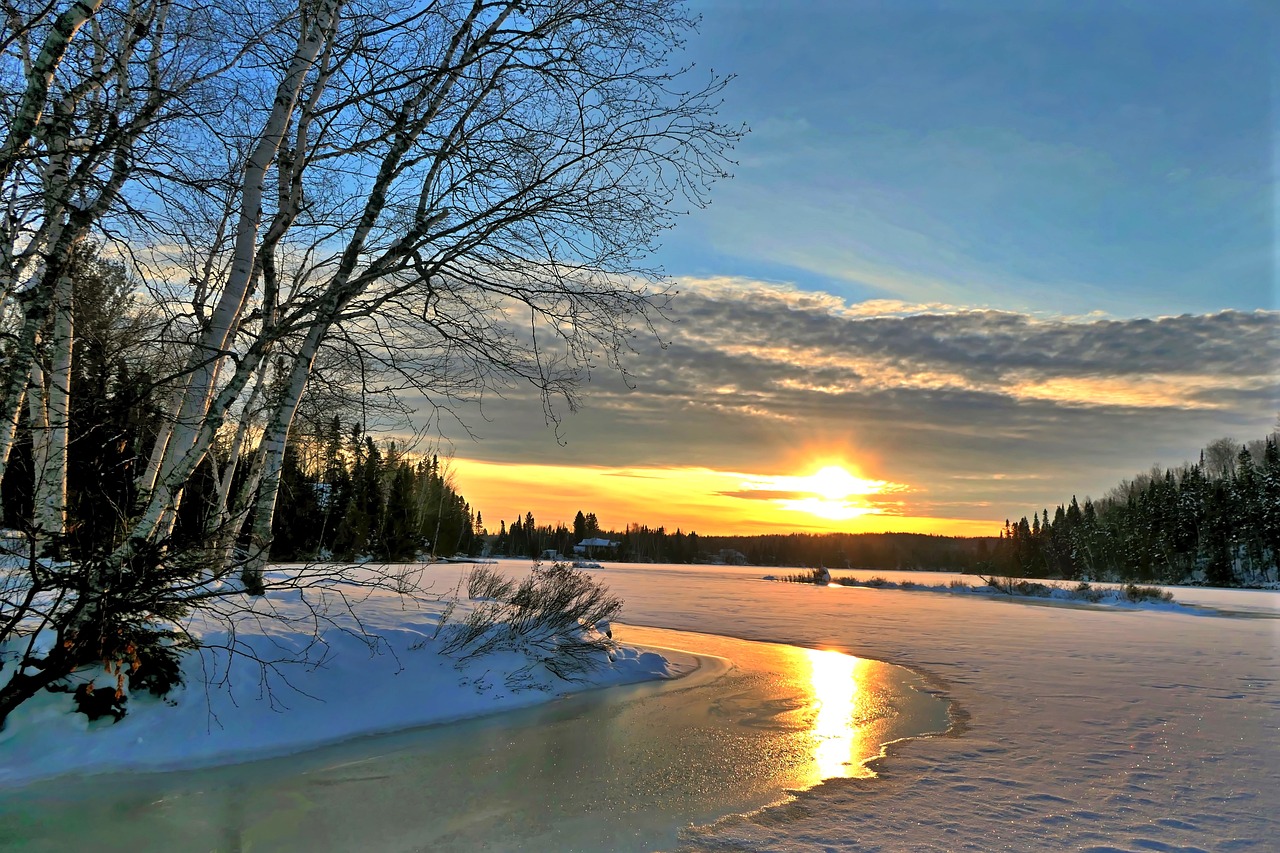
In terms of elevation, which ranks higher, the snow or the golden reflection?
the snow

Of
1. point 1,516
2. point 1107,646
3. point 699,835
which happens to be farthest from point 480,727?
point 1107,646

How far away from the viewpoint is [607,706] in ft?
30.4

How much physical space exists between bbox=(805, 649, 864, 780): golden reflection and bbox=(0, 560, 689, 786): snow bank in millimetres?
3551

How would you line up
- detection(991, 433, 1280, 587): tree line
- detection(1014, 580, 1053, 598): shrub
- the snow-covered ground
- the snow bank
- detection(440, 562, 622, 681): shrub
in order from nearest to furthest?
the snow-covered ground < the snow bank < detection(440, 562, 622, 681): shrub < detection(1014, 580, 1053, 598): shrub < detection(991, 433, 1280, 587): tree line

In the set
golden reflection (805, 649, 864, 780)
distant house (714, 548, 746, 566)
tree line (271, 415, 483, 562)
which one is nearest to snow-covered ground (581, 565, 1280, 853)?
golden reflection (805, 649, 864, 780)

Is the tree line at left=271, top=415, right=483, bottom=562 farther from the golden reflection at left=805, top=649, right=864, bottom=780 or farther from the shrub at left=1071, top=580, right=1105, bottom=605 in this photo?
the shrub at left=1071, top=580, right=1105, bottom=605

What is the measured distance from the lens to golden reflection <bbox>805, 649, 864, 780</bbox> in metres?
6.77

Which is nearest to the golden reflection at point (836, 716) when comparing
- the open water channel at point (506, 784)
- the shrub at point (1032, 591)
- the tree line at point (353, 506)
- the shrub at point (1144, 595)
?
the open water channel at point (506, 784)

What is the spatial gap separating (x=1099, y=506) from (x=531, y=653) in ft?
373

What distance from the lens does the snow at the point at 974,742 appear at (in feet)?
16.5

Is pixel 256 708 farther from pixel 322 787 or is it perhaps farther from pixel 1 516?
pixel 1 516

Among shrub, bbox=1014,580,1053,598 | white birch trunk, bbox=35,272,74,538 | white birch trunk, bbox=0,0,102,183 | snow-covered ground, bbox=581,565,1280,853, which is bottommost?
shrub, bbox=1014,580,1053,598

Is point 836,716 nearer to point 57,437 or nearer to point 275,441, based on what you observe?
point 275,441

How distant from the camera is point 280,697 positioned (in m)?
7.18
